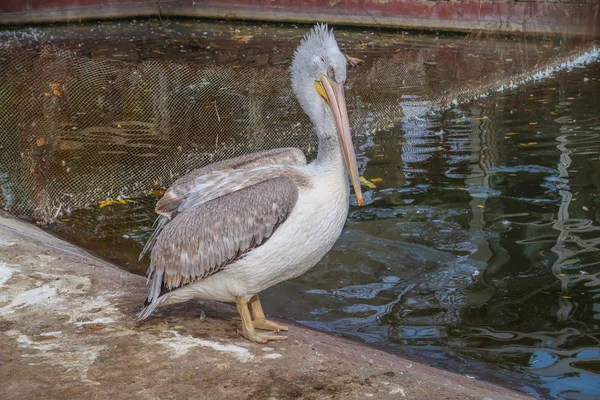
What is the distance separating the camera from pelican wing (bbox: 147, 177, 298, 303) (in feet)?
13.1

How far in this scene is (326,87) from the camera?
410 centimetres

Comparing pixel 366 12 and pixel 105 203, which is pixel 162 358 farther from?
pixel 366 12

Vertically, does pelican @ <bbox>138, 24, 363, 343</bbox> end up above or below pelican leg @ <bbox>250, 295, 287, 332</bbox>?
above

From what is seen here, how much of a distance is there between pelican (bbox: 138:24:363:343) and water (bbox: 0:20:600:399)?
1.34 m

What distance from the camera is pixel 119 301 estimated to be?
15.6 ft

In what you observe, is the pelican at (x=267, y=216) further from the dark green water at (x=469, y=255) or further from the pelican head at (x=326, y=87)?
the dark green water at (x=469, y=255)

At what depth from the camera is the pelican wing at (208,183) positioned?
424 cm

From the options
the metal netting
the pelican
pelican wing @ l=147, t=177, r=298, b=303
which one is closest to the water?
the metal netting

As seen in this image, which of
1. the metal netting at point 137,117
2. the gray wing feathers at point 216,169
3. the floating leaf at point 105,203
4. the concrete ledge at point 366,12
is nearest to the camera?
the gray wing feathers at point 216,169

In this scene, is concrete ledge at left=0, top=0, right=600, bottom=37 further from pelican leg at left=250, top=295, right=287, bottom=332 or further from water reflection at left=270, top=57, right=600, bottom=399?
pelican leg at left=250, top=295, right=287, bottom=332

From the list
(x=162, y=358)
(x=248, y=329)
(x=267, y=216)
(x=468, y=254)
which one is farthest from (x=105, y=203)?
(x=267, y=216)

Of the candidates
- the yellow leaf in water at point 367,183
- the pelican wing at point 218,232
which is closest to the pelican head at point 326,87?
the pelican wing at point 218,232

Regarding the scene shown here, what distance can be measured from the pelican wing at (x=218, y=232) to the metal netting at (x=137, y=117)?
3.29 metres

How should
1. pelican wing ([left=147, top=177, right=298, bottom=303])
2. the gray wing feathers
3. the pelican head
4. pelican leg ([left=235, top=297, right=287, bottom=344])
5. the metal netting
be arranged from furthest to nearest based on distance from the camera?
the metal netting → the gray wing feathers → pelican leg ([left=235, top=297, right=287, bottom=344]) → the pelican head → pelican wing ([left=147, top=177, right=298, bottom=303])
